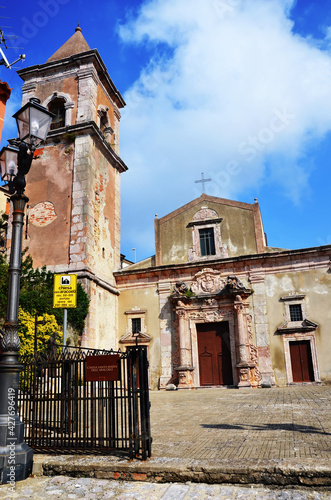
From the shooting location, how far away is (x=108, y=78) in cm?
2233

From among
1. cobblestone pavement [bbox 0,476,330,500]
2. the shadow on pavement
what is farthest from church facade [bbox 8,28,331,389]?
cobblestone pavement [bbox 0,476,330,500]

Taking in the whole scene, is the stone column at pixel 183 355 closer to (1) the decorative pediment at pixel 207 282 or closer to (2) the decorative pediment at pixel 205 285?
(2) the decorative pediment at pixel 205 285

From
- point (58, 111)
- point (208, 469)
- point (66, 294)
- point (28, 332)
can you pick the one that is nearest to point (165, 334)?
point (66, 294)

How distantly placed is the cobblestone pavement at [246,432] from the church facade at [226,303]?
807 cm

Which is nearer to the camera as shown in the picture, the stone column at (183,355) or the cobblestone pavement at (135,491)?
the cobblestone pavement at (135,491)

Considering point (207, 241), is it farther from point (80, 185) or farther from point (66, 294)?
point (66, 294)

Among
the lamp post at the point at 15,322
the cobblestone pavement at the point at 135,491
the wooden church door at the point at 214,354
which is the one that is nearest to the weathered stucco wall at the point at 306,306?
the wooden church door at the point at 214,354

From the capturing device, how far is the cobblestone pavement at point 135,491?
396cm

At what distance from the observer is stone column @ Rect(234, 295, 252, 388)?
17844mm

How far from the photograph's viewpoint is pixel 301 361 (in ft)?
58.9

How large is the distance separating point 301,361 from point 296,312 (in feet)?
7.25

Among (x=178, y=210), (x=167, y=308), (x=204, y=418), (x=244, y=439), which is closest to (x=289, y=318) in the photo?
(x=167, y=308)

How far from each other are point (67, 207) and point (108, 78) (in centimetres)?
847

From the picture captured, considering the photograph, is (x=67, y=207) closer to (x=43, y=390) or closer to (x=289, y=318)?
(x=289, y=318)
